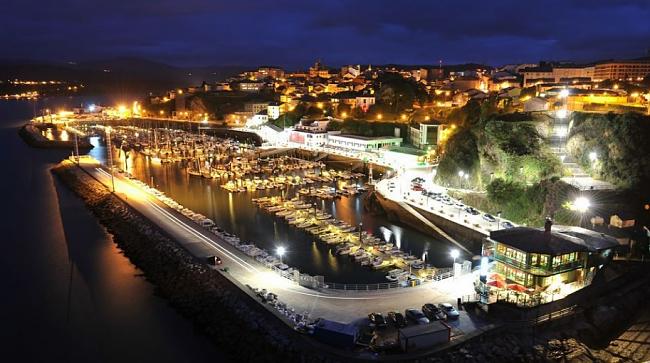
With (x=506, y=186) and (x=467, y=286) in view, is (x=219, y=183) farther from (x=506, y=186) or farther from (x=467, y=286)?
(x=467, y=286)

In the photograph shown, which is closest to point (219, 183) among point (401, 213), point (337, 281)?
point (401, 213)

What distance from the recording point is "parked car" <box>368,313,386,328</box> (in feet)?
33.9

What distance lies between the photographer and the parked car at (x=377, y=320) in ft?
33.9

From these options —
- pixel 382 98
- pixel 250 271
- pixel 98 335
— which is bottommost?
pixel 98 335

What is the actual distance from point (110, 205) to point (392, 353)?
19.3 m

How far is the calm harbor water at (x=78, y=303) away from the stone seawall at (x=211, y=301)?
42 cm

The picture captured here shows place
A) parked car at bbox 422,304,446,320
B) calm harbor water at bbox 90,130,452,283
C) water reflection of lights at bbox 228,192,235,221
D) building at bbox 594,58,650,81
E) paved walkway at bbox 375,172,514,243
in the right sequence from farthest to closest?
building at bbox 594,58,650,81 < water reflection of lights at bbox 228,192,235,221 < paved walkway at bbox 375,172,514,243 < calm harbor water at bbox 90,130,452,283 < parked car at bbox 422,304,446,320

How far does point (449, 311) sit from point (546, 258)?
292cm

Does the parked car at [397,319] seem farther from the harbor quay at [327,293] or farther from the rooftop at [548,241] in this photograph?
the rooftop at [548,241]

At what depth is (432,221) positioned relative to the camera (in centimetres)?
1988

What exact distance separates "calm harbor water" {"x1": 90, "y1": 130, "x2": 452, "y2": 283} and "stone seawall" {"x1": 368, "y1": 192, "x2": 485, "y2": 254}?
1.25 feet

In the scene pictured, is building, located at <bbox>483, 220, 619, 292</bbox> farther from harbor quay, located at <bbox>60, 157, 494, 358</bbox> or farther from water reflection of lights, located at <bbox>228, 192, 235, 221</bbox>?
water reflection of lights, located at <bbox>228, 192, 235, 221</bbox>

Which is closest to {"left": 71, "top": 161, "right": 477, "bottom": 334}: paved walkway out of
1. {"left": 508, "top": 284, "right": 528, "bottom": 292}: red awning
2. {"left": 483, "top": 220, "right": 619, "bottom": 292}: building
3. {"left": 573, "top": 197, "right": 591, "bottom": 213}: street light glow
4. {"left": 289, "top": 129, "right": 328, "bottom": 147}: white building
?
{"left": 508, "top": 284, "right": 528, "bottom": 292}: red awning

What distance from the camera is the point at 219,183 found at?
104 feet
